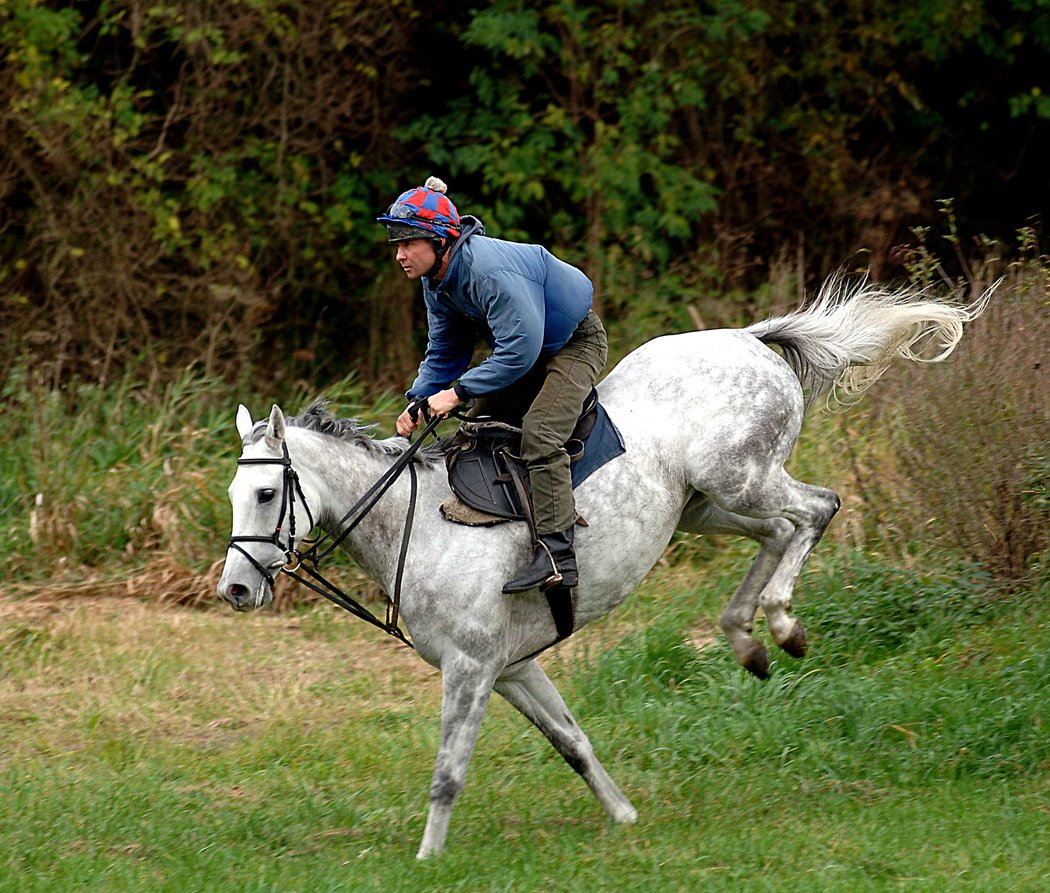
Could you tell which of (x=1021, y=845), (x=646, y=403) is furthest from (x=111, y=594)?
(x=1021, y=845)

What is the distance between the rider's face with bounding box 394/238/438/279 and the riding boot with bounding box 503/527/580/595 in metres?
1.26

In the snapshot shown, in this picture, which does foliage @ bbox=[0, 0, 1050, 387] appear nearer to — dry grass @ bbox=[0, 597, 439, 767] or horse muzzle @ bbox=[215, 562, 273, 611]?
dry grass @ bbox=[0, 597, 439, 767]

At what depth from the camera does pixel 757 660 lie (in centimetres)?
633

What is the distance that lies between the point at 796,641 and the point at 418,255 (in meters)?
2.42

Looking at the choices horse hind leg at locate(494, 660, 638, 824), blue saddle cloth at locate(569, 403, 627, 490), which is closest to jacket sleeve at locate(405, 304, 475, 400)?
blue saddle cloth at locate(569, 403, 627, 490)

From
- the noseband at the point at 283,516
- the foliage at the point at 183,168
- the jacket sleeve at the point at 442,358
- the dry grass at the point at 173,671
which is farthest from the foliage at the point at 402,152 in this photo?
the noseband at the point at 283,516

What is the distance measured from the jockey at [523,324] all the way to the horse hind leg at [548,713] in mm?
637

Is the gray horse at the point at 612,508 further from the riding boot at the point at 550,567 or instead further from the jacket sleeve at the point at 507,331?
the jacket sleeve at the point at 507,331

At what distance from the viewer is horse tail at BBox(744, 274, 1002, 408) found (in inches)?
262

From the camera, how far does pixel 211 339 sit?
14.0m

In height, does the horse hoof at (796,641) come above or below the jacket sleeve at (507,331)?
below

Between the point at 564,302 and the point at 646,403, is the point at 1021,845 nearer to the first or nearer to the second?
the point at 646,403

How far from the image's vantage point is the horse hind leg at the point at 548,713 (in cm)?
620

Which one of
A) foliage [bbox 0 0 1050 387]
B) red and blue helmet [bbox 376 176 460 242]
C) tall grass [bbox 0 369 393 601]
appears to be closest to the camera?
red and blue helmet [bbox 376 176 460 242]
